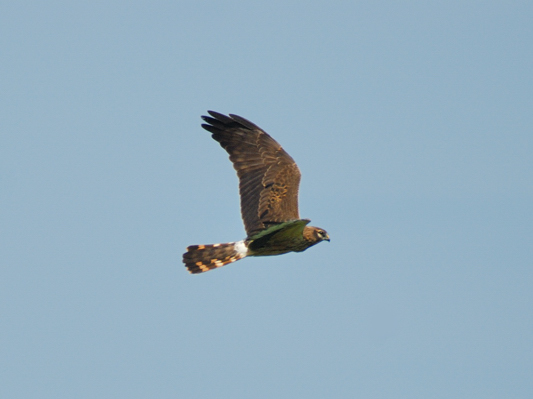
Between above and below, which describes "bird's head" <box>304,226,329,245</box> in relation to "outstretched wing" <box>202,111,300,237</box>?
below

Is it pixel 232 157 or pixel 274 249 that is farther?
pixel 232 157

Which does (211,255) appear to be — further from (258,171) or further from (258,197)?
(258,171)

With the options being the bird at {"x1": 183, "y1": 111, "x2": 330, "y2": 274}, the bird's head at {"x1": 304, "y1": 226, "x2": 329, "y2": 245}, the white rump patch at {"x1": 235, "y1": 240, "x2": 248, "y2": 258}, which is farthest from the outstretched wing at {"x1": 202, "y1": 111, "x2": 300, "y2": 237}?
the bird's head at {"x1": 304, "y1": 226, "x2": 329, "y2": 245}

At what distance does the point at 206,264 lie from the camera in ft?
40.4

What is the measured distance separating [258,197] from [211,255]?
1328mm

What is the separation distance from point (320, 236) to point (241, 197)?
1621mm

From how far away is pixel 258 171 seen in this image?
42.3 ft

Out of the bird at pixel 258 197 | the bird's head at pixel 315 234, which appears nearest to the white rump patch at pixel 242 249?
the bird at pixel 258 197

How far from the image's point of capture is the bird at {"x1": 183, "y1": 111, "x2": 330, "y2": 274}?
11.9 m

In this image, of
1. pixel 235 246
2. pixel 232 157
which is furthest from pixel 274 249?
pixel 232 157

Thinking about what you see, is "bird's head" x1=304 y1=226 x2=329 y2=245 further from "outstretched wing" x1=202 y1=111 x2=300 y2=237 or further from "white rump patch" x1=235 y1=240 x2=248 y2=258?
"white rump patch" x1=235 y1=240 x2=248 y2=258

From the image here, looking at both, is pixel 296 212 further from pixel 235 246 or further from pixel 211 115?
pixel 211 115

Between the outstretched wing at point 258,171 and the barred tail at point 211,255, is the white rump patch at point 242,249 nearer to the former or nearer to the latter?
the barred tail at point 211,255

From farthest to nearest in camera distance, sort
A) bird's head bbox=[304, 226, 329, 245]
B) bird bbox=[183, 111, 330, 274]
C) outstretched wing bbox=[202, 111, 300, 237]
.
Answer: outstretched wing bbox=[202, 111, 300, 237]
bird's head bbox=[304, 226, 329, 245]
bird bbox=[183, 111, 330, 274]
